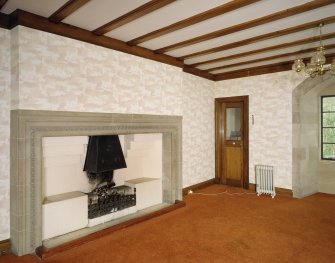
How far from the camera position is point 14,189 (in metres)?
3.10

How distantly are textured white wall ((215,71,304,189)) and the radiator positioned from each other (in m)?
0.16

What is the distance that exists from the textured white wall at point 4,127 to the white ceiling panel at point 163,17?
4.52 ft

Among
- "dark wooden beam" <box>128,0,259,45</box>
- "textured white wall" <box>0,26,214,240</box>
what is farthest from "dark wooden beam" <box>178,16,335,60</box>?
"dark wooden beam" <box>128,0,259,45</box>

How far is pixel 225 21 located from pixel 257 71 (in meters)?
Answer: 3.00

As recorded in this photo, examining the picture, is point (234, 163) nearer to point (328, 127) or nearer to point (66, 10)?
point (328, 127)

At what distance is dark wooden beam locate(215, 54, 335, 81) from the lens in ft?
18.1

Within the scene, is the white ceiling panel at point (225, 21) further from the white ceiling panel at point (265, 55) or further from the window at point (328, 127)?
the window at point (328, 127)

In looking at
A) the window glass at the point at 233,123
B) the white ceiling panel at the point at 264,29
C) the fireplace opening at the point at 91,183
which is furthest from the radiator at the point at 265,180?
the white ceiling panel at the point at 264,29

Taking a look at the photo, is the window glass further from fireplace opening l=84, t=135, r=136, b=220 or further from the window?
fireplace opening l=84, t=135, r=136, b=220

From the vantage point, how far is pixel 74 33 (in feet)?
11.5

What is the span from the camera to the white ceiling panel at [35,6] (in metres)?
2.86

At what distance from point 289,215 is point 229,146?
2513 mm

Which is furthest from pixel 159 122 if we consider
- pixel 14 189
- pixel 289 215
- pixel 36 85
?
pixel 289 215

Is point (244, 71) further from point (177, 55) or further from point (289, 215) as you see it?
point (289, 215)
